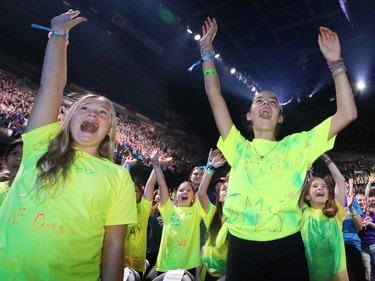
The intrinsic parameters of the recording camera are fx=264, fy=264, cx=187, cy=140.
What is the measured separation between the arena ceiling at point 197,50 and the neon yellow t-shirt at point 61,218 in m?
6.91

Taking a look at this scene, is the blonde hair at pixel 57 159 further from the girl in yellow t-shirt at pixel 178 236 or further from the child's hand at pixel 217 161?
the girl in yellow t-shirt at pixel 178 236

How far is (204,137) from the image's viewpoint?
18750 mm

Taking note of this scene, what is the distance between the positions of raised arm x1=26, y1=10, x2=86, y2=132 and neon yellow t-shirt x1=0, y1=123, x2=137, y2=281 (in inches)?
2.4

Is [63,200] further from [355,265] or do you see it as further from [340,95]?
[355,265]

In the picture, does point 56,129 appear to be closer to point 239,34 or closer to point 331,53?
point 331,53

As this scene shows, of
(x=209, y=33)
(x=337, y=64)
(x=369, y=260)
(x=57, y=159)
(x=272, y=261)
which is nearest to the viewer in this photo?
(x=57, y=159)

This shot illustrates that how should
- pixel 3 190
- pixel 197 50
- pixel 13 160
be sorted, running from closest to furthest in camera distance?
pixel 3 190 < pixel 13 160 < pixel 197 50

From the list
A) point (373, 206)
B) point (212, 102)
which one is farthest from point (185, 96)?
point (212, 102)

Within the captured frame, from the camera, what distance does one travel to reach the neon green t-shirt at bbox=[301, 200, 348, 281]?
2605 millimetres

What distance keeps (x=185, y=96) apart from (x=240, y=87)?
3.88 metres

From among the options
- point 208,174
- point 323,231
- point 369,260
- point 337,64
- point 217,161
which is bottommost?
→ point 369,260

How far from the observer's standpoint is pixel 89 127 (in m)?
1.48

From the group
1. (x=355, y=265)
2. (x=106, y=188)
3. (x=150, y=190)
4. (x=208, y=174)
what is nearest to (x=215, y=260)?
(x=208, y=174)

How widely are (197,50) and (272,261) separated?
11.6 meters
